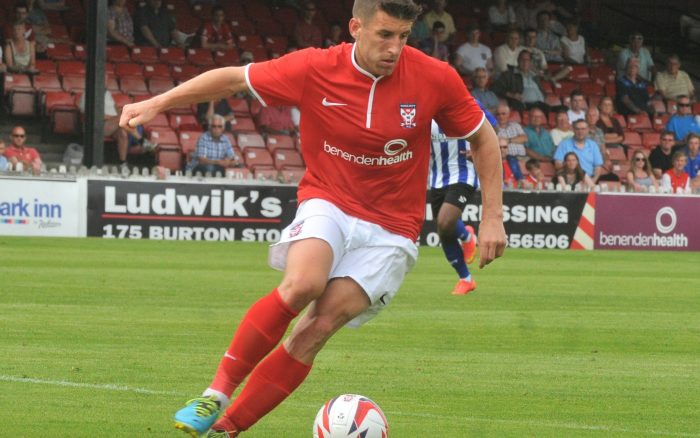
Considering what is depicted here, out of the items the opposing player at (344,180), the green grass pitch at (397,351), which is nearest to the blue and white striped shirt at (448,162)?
the green grass pitch at (397,351)

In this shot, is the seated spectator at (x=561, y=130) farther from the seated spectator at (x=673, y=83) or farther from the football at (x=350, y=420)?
the football at (x=350, y=420)

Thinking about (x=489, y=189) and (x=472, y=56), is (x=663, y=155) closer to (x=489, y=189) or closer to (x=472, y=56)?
(x=472, y=56)

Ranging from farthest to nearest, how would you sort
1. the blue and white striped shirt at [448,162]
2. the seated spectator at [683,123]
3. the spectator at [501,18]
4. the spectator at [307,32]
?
the spectator at [501,18] → the seated spectator at [683,123] → the spectator at [307,32] → the blue and white striped shirt at [448,162]

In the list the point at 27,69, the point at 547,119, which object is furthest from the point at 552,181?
the point at 27,69

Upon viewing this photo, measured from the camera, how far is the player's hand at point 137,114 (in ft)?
19.2

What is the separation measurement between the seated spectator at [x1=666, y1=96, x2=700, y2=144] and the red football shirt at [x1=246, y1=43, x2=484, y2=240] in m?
21.6

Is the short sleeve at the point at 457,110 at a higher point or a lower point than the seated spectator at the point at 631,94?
higher

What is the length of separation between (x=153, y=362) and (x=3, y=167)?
11.4m

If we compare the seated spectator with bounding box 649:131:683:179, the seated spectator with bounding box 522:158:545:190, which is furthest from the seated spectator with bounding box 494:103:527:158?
the seated spectator with bounding box 649:131:683:179

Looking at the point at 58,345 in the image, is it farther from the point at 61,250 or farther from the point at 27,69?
the point at 27,69

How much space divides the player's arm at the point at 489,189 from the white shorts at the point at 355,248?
38 cm

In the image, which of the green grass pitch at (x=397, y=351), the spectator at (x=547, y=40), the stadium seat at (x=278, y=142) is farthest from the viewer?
the spectator at (x=547, y=40)

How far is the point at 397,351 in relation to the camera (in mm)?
9547

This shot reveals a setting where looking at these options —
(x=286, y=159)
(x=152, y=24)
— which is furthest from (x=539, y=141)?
(x=152, y=24)
